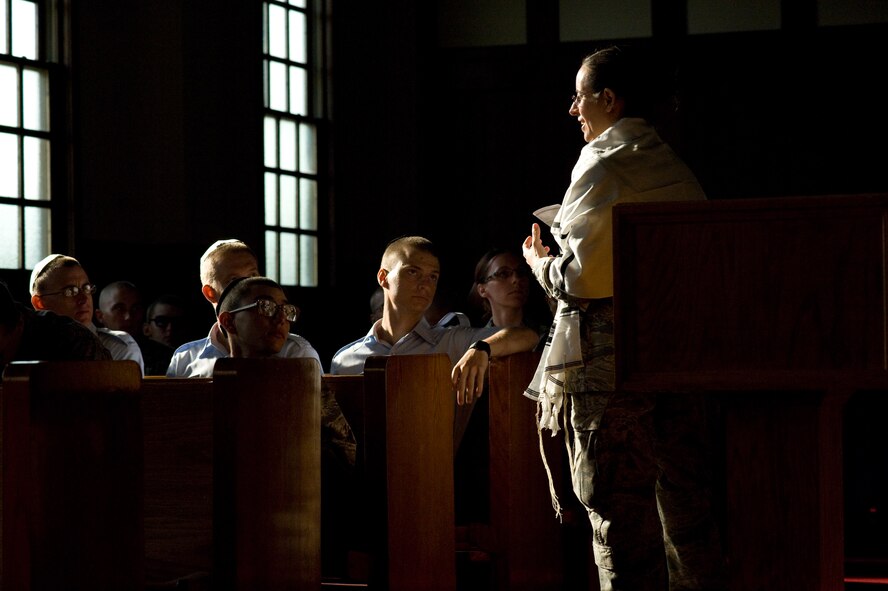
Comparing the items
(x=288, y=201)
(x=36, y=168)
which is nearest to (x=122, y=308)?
(x=36, y=168)

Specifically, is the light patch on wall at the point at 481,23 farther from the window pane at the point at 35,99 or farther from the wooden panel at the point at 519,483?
the wooden panel at the point at 519,483

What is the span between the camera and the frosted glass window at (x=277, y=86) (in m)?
7.79

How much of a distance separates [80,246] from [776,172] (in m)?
4.27

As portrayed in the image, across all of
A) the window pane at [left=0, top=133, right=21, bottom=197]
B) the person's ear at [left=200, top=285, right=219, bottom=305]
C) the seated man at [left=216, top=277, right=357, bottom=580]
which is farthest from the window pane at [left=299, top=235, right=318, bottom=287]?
the seated man at [left=216, top=277, right=357, bottom=580]

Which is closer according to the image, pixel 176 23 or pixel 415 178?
pixel 176 23

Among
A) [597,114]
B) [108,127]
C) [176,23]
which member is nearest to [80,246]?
[108,127]

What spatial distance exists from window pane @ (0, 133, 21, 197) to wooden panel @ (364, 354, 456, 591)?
3767 mm

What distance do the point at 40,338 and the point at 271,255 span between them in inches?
185

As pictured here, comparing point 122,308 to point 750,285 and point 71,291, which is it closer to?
point 71,291

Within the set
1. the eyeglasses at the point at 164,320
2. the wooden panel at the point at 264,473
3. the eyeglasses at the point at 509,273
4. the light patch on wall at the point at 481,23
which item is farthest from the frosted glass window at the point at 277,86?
the wooden panel at the point at 264,473

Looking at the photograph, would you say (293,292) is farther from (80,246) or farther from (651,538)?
(651,538)

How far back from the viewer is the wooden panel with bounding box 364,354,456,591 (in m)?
2.86

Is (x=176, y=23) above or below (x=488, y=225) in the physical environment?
above

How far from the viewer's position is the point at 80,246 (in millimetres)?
6305
